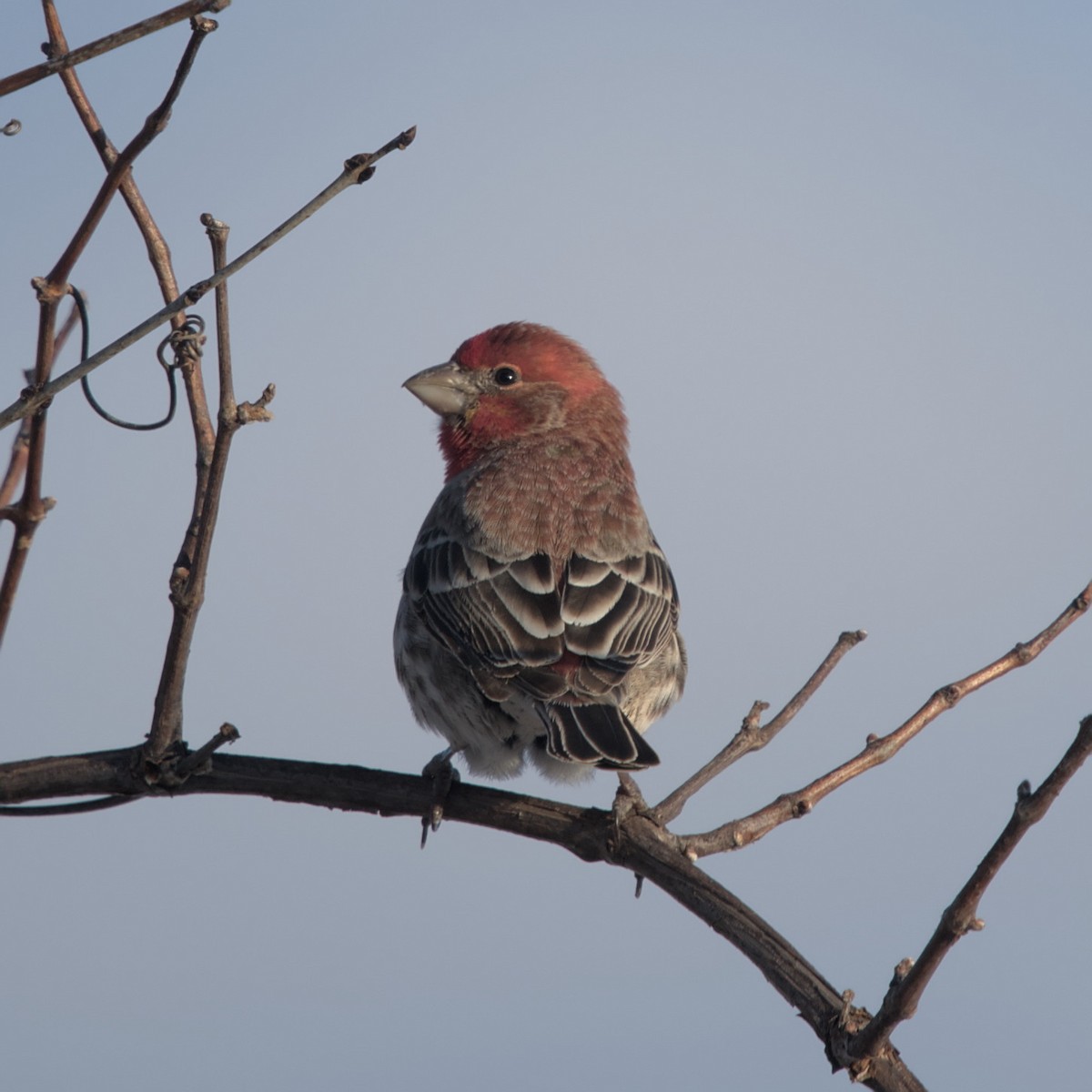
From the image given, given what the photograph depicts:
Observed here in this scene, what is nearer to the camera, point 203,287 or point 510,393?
point 203,287

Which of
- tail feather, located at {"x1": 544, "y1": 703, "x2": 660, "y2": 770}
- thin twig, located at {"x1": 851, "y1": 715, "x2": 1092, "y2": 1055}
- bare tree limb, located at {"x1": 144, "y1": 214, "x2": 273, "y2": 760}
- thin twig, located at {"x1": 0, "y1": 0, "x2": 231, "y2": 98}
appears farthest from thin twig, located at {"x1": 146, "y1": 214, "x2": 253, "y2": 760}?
thin twig, located at {"x1": 851, "y1": 715, "x2": 1092, "y2": 1055}

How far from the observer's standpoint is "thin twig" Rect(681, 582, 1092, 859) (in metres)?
4.01

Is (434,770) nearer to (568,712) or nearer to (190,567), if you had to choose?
(568,712)

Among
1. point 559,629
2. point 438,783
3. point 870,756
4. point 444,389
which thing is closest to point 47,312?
point 438,783

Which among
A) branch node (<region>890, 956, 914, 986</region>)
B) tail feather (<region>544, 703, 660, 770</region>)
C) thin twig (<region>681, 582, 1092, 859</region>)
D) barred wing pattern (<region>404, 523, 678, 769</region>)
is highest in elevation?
barred wing pattern (<region>404, 523, 678, 769</region>)

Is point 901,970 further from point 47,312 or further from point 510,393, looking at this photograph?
point 510,393

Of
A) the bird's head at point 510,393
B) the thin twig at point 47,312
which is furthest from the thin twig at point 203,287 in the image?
the bird's head at point 510,393

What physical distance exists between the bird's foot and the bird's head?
2133 millimetres

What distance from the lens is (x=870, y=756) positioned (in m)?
4.27

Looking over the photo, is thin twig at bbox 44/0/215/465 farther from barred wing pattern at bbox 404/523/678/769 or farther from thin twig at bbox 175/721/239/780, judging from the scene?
barred wing pattern at bbox 404/523/678/769

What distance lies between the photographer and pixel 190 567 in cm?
346

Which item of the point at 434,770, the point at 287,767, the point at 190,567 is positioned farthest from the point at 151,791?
the point at 434,770

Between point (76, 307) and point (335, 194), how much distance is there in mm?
1586

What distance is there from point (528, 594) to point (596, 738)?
0.87 metres
